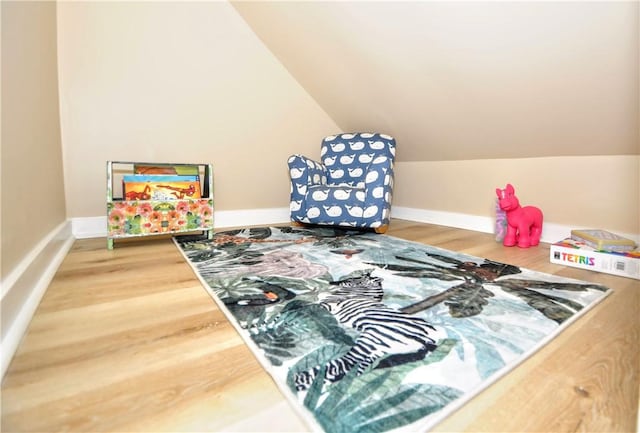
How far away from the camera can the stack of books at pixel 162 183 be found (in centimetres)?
189

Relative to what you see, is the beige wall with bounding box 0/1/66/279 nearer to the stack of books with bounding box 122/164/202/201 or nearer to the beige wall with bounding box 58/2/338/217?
the beige wall with bounding box 58/2/338/217

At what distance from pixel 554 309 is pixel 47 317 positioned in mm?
1639

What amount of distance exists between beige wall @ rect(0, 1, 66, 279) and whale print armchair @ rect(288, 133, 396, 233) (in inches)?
58.3

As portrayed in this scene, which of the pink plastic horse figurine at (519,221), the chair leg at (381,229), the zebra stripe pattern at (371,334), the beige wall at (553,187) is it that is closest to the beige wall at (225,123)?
the beige wall at (553,187)

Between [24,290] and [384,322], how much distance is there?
1.11 meters

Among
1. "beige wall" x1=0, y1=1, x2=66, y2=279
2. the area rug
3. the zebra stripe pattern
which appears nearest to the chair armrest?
the area rug

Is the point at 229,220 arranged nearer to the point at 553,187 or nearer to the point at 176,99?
the point at 176,99

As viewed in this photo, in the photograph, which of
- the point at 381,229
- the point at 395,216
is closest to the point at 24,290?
the point at 381,229

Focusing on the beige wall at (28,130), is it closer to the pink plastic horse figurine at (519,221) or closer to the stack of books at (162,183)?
the stack of books at (162,183)

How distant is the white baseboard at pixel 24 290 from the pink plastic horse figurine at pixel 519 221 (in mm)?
2264

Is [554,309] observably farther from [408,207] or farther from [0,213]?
[408,207]

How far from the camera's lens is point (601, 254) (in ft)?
4.78

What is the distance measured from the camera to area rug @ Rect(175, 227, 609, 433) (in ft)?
2.06

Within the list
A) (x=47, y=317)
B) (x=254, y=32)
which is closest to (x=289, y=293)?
(x=47, y=317)
